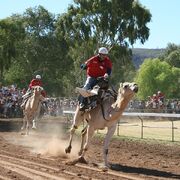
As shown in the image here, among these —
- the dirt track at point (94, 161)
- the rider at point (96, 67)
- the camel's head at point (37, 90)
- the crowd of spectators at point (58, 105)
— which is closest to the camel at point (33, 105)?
the camel's head at point (37, 90)

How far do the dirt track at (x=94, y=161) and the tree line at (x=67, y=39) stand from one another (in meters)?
32.3

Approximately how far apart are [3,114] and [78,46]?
17166 mm

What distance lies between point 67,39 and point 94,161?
4248 cm

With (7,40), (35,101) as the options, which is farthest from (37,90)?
(7,40)

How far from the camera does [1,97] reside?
44.5 metres

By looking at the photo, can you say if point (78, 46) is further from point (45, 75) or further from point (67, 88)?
point (67, 88)

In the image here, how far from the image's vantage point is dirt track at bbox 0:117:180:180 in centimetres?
1246

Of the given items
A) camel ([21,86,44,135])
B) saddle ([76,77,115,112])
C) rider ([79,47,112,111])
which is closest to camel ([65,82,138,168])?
saddle ([76,77,115,112])

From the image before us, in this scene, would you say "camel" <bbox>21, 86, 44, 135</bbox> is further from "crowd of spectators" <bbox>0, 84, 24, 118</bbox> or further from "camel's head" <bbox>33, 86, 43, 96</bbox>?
"crowd of spectators" <bbox>0, 84, 24, 118</bbox>

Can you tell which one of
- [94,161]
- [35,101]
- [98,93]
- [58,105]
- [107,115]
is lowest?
[94,161]

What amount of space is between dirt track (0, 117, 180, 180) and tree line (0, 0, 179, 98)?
106 ft

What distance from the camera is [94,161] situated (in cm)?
1570

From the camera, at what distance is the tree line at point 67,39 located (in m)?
53.9

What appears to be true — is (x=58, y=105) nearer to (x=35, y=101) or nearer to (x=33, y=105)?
(x=33, y=105)
